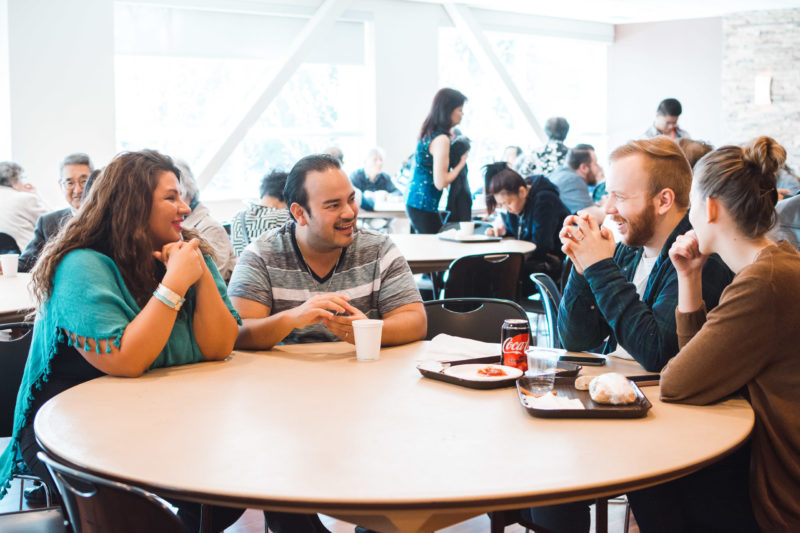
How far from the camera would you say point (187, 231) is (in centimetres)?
219

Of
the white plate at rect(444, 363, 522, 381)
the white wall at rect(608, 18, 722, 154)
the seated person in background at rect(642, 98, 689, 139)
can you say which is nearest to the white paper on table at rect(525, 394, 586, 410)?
the white plate at rect(444, 363, 522, 381)

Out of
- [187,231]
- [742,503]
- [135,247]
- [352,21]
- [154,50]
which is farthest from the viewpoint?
[352,21]

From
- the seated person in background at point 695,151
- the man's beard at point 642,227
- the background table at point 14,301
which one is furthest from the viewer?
the seated person in background at point 695,151

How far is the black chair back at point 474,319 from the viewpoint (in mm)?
2479

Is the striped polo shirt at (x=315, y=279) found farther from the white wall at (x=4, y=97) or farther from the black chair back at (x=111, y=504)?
the white wall at (x=4, y=97)

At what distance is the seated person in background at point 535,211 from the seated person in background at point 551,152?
214cm

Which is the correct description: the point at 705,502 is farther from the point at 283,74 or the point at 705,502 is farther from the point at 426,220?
the point at 283,74

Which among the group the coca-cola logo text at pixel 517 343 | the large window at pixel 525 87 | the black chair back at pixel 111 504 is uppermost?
the large window at pixel 525 87

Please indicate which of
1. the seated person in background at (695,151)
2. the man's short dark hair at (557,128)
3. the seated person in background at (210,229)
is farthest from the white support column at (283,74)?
the seated person in background at (695,151)

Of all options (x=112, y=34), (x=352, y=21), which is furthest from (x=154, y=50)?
(x=352, y=21)

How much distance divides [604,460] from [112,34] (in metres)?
8.05

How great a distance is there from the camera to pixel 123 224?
1959 mm

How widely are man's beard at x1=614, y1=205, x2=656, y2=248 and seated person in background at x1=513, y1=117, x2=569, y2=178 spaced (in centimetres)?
485

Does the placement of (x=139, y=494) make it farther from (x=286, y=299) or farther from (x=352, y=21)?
(x=352, y=21)
